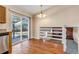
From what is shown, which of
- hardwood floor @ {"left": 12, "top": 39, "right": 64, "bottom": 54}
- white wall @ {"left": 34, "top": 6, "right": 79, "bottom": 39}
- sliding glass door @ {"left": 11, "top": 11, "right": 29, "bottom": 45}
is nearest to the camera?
hardwood floor @ {"left": 12, "top": 39, "right": 64, "bottom": 54}

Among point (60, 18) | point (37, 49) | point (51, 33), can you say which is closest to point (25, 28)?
point (51, 33)

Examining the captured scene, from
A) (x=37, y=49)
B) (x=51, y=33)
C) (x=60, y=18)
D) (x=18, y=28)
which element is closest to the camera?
(x=37, y=49)

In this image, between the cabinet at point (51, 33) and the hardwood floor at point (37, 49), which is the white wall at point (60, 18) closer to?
the cabinet at point (51, 33)

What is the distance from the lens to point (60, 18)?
26.5ft

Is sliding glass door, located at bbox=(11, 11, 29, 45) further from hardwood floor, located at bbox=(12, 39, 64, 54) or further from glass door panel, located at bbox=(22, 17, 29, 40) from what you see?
hardwood floor, located at bbox=(12, 39, 64, 54)

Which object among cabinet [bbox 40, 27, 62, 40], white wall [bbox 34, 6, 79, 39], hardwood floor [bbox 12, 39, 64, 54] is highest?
white wall [bbox 34, 6, 79, 39]

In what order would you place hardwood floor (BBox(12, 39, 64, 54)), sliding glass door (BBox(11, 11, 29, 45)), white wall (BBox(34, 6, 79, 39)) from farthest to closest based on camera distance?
white wall (BBox(34, 6, 79, 39)), sliding glass door (BBox(11, 11, 29, 45)), hardwood floor (BBox(12, 39, 64, 54))

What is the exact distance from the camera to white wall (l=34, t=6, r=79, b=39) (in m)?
7.57

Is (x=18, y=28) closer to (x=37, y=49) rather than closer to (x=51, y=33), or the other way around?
(x=51, y=33)

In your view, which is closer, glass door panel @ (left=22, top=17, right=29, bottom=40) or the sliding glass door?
the sliding glass door

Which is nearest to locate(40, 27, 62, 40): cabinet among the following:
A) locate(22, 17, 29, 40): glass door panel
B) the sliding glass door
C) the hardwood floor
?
locate(22, 17, 29, 40): glass door panel
